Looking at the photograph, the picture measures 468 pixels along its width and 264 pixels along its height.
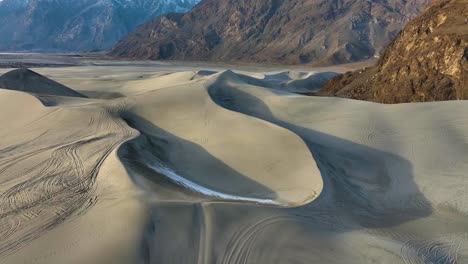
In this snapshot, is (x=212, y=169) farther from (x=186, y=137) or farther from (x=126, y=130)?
(x=126, y=130)

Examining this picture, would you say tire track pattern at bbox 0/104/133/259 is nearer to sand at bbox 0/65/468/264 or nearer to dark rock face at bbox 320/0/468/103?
sand at bbox 0/65/468/264

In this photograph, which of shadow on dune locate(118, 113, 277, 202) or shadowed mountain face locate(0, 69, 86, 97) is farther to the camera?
shadowed mountain face locate(0, 69, 86, 97)

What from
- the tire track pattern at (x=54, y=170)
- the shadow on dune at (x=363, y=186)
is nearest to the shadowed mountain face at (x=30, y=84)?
the tire track pattern at (x=54, y=170)

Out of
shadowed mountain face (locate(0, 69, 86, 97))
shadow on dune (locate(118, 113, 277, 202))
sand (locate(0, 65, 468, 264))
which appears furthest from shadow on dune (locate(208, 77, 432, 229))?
shadowed mountain face (locate(0, 69, 86, 97))

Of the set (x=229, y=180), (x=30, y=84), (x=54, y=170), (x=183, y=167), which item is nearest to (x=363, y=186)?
(x=229, y=180)

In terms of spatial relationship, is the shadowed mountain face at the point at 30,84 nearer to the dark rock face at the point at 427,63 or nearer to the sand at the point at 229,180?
the sand at the point at 229,180

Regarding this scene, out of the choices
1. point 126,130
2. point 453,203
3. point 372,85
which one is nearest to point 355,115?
point 453,203

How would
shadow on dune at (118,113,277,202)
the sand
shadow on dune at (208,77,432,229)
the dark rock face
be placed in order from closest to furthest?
the sand
shadow on dune at (208,77,432,229)
shadow on dune at (118,113,277,202)
the dark rock face

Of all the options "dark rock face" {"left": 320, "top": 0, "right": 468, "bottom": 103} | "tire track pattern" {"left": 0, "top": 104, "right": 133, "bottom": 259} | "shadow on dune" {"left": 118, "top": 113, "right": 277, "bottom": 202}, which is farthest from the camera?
"dark rock face" {"left": 320, "top": 0, "right": 468, "bottom": 103}
